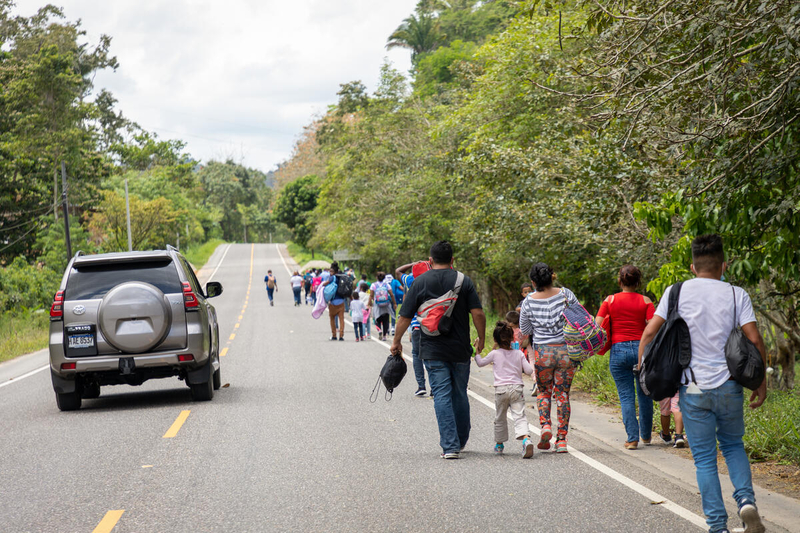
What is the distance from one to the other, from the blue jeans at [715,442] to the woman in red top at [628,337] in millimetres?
3032

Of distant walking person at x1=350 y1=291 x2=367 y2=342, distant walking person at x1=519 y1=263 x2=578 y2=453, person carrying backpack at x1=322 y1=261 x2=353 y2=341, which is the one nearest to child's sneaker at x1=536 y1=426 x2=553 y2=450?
distant walking person at x1=519 y1=263 x2=578 y2=453

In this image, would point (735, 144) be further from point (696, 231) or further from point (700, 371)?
point (700, 371)

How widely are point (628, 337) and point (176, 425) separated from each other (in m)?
5.29

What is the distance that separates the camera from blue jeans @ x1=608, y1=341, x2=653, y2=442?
27.0 ft

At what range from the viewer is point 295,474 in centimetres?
720

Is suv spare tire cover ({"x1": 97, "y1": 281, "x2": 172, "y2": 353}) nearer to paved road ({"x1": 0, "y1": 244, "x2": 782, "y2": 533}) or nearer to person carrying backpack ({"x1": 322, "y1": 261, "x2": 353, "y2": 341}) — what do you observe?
paved road ({"x1": 0, "y1": 244, "x2": 782, "y2": 533})

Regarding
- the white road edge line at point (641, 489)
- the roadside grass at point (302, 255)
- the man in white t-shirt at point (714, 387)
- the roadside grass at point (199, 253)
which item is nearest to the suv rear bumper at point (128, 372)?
the white road edge line at point (641, 489)

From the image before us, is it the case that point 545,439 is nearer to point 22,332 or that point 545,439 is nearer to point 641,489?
point 641,489

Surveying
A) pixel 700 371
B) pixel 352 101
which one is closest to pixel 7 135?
pixel 352 101

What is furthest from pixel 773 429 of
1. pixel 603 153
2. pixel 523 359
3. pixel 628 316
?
pixel 603 153

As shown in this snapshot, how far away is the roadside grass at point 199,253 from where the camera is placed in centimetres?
8550

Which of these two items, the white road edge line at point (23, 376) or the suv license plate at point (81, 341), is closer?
the suv license plate at point (81, 341)

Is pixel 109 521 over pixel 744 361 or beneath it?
beneath

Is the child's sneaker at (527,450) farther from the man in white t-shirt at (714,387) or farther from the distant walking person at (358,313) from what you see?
the distant walking person at (358,313)
